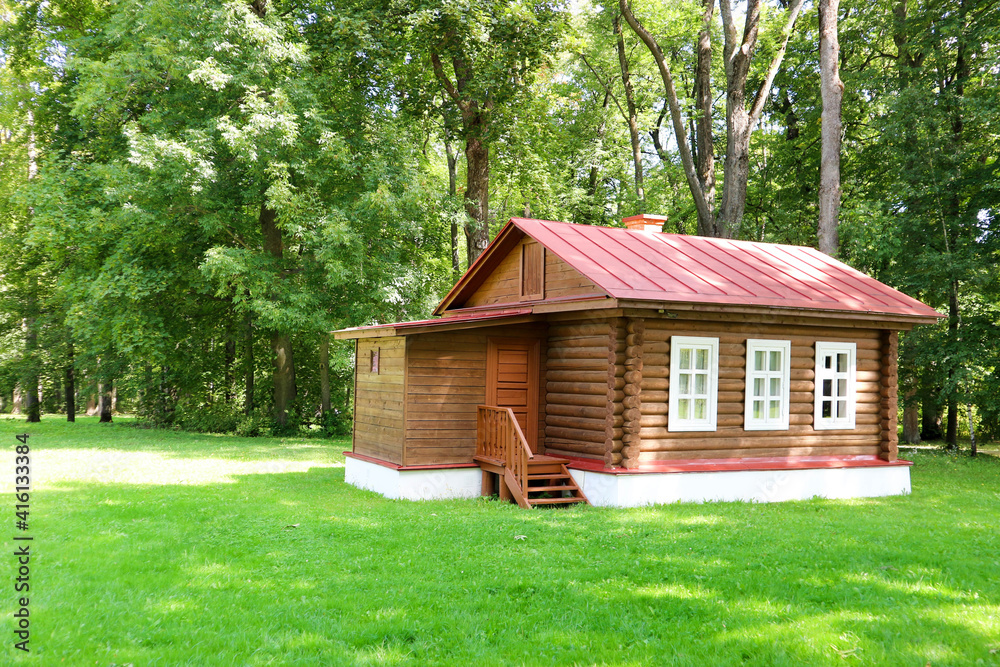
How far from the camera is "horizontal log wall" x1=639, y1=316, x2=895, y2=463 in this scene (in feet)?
45.4

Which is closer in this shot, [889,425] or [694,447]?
[694,447]

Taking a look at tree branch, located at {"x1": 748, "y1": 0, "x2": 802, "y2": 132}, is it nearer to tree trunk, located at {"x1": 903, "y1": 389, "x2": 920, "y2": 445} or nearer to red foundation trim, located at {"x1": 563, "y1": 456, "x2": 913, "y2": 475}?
red foundation trim, located at {"x1": 563, "y1": 456, "x2": 913, "y2": 475}

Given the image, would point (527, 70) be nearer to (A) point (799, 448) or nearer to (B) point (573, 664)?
(A) point (799, 448)

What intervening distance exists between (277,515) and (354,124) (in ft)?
57.9

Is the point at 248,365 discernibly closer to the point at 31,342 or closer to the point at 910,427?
the point at 31,342

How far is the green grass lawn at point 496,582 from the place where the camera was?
643 cm

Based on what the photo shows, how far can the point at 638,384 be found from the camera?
44.2 feet

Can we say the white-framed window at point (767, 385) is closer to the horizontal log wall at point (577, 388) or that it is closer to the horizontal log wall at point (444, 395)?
the horizontal log wall at point (577, 388)

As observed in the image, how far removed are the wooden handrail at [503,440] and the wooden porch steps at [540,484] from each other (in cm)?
10

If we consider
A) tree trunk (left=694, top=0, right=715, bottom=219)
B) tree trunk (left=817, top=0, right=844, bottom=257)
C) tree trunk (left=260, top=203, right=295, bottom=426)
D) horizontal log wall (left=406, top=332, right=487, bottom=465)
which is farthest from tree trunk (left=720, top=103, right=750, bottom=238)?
tree trunk (left=260, top=203, right=295, bottom=426)

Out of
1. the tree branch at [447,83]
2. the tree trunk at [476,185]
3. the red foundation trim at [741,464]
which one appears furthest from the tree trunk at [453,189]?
the red foundation trim at [741,464]

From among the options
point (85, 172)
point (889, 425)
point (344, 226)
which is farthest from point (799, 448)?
point (85, 172)

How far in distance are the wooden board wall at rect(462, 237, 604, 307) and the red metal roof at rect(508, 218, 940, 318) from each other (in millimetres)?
395

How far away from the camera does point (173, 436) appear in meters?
26.9
